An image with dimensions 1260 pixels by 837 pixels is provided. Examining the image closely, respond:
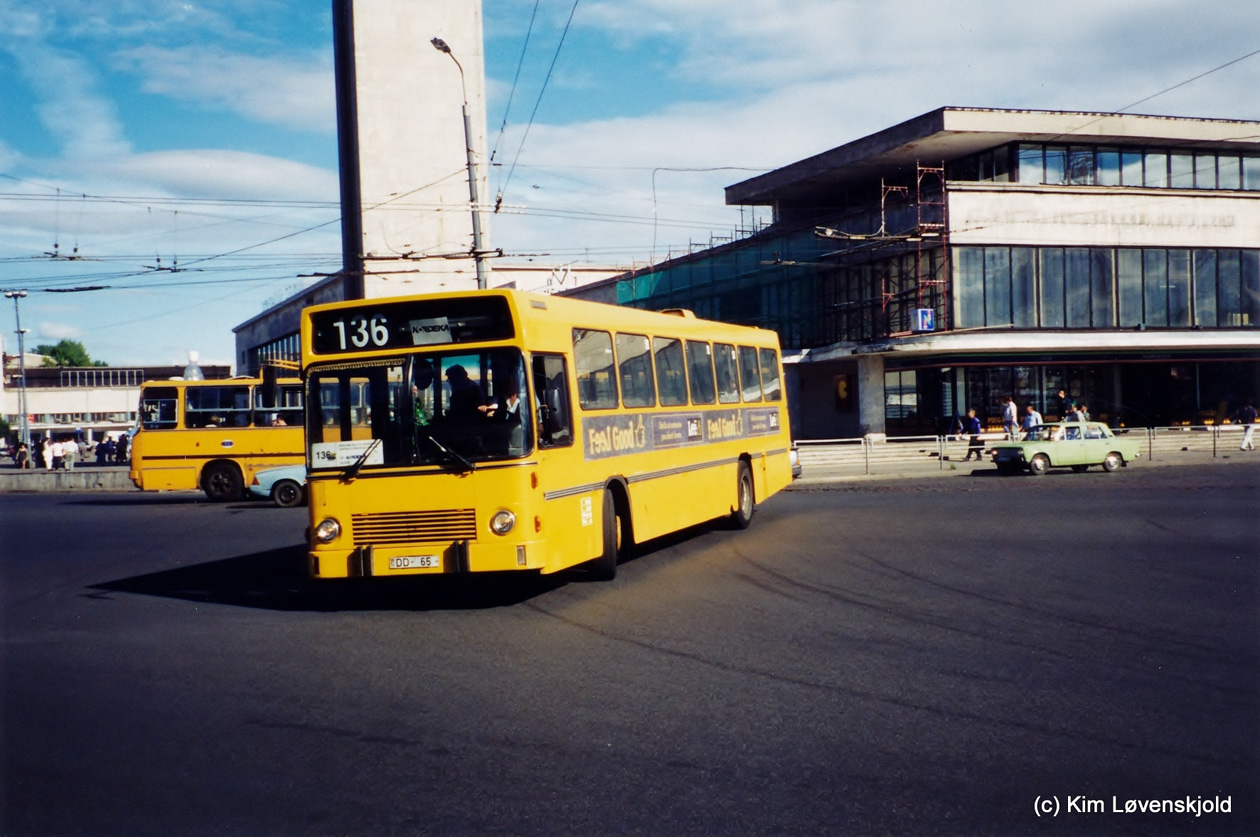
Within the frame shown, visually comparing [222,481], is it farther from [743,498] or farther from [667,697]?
[667,697]

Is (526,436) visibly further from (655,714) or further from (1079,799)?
(1079,799)

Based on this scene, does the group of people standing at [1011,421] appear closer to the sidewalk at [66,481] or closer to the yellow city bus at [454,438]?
the yellow city bus at [454,438]

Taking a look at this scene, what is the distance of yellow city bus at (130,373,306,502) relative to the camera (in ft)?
96.3

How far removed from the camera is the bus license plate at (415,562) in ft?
35.8

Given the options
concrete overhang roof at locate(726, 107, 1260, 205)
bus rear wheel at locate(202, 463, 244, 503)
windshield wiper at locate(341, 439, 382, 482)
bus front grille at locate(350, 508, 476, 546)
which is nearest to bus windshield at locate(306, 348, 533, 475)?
windshield wiper at locate(341, 439, 382, 482)

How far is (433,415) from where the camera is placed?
1112 cm

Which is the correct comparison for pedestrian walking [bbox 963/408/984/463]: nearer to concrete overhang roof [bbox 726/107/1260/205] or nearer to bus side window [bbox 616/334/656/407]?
concrete overhang roof [bbox 726/107/1260/205]

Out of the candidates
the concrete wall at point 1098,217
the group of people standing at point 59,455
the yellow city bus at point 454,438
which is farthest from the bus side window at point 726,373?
the group of people standing at point 59,455

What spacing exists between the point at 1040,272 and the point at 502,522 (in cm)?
3863

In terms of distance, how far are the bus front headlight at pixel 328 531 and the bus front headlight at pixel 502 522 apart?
5.02 feet

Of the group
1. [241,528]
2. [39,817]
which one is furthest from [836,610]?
[241,528]

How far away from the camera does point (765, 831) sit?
16.2 ft

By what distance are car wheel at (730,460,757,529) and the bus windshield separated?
7161mm

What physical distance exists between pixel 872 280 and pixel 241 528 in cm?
3175
